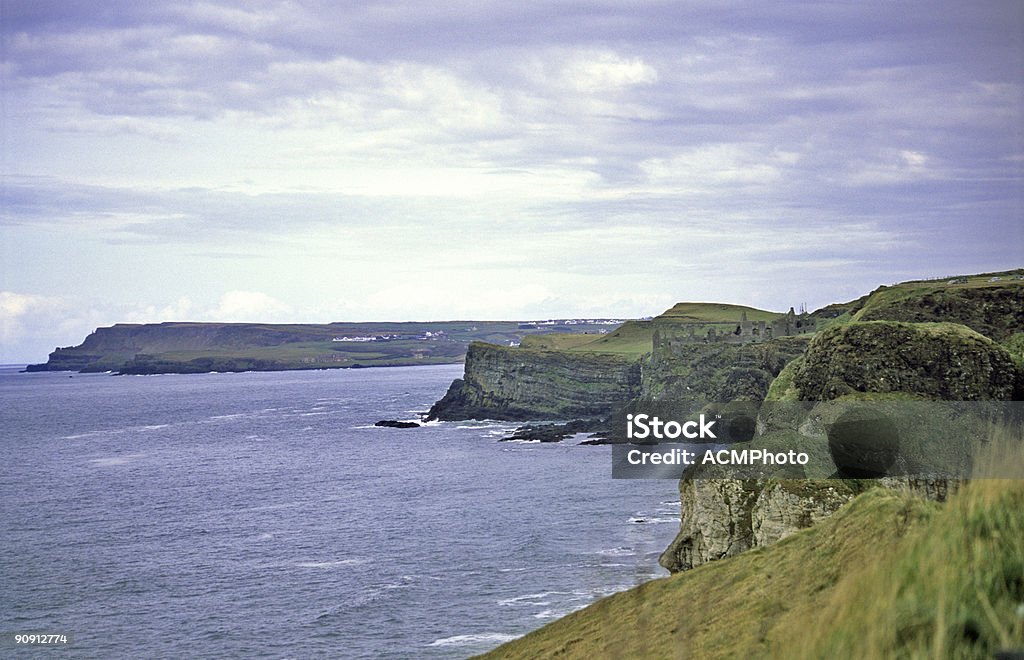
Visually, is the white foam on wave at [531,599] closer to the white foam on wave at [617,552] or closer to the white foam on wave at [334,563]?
the white foam on wave at [617,552]

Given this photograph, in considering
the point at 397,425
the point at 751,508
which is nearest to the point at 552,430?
the point at 397,425

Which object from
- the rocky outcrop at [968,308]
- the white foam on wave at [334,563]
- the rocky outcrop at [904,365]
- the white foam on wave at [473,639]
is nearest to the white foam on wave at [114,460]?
the white foam on wave at [334,563]

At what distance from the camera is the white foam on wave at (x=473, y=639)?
A: 3493 centimetres

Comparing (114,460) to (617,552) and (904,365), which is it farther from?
(904,365)

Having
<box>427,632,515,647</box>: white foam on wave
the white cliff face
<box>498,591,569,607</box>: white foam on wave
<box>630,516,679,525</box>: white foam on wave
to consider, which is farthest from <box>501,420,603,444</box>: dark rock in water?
the white cliff face

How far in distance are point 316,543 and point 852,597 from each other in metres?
50.6

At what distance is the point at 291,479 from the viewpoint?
8106cm

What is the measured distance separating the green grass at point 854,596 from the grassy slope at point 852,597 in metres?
0.01

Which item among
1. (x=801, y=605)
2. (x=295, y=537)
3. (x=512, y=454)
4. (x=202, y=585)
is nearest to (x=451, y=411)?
(x=512, y=454)

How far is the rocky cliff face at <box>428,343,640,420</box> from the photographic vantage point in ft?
433

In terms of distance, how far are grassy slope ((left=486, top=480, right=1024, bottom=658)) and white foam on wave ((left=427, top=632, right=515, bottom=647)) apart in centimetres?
1681

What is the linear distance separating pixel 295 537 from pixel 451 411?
79676 mm

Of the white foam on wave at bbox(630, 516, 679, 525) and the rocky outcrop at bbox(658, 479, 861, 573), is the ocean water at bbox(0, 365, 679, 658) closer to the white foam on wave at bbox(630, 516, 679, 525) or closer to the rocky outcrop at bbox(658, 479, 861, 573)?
the white foam on wave at bbox(630, 516, 679, 525)

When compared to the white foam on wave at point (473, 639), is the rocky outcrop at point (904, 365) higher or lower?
higher
